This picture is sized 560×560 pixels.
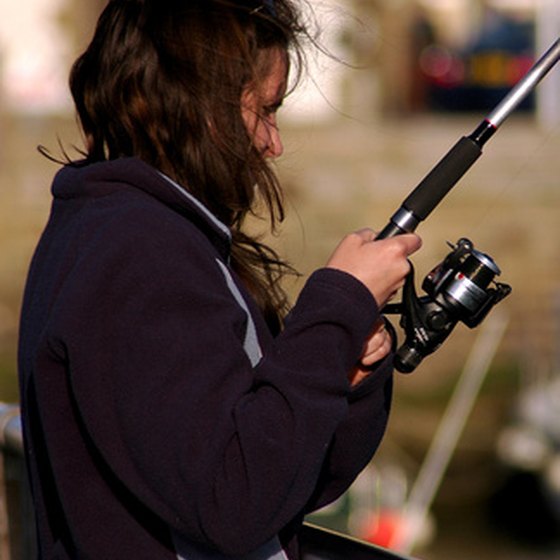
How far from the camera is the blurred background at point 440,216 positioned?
12.1m

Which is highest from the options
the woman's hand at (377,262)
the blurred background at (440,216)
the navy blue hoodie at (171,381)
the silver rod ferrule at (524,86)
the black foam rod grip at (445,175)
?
the silver rod ferrule at (524,86)

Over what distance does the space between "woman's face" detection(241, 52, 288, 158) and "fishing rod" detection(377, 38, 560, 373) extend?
17 cm

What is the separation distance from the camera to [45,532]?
6.18 feet

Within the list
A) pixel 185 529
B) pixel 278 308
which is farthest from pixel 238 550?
pixel 278 308

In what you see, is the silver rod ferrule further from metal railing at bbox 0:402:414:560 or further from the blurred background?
the blurred background

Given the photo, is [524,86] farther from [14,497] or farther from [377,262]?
[14,497]

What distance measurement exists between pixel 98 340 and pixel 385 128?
43.6ft

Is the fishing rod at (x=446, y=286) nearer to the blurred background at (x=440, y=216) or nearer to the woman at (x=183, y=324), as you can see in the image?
the woman at (x=183, y=324)

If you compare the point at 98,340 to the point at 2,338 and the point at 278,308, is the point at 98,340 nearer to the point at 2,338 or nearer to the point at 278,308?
the point at 278,308

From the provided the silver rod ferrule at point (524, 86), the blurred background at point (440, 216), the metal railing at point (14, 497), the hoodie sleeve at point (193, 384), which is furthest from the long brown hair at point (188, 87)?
the blurred background at point (440, 216)

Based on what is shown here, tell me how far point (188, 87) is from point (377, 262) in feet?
0.94

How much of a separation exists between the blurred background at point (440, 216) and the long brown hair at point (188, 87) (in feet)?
25.5

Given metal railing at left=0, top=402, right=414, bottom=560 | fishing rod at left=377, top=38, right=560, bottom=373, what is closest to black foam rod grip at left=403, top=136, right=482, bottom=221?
fishing rod at left=377, top=38, right=560, bottom=373

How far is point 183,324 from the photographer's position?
5.49ft
